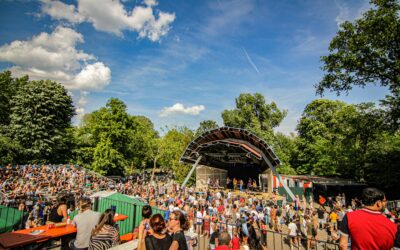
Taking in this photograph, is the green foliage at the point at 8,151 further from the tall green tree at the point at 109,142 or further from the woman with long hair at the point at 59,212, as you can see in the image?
the woman with long hair at the point at 59,212

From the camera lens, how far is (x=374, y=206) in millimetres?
2885

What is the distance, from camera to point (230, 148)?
2497 cm

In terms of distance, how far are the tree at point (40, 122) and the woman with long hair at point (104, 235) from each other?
29.9 metres

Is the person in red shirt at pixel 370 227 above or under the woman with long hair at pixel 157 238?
above

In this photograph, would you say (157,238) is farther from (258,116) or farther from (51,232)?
(258,116)

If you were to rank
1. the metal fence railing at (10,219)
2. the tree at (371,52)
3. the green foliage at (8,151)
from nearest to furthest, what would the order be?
the metal fence railing at (10,219)
the tree at (371,52)
the green foliage at (8,151)

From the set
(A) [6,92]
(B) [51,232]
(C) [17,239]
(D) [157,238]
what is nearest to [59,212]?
(B) [51,232]

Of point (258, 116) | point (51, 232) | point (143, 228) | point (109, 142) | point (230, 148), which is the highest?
point (258, 116)

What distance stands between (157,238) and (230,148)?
71.9ft

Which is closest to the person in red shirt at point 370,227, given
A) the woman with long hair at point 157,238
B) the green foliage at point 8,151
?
the woman with long hair at point 157,238

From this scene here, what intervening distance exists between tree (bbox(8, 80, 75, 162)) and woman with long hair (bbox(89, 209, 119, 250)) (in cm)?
2988

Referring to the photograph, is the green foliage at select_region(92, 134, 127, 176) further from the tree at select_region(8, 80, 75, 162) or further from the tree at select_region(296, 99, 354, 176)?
the tree at select_region(296, 99, 354, 176)

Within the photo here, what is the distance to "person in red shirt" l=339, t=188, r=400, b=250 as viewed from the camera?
279 centimetres

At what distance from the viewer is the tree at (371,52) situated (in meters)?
15.1
